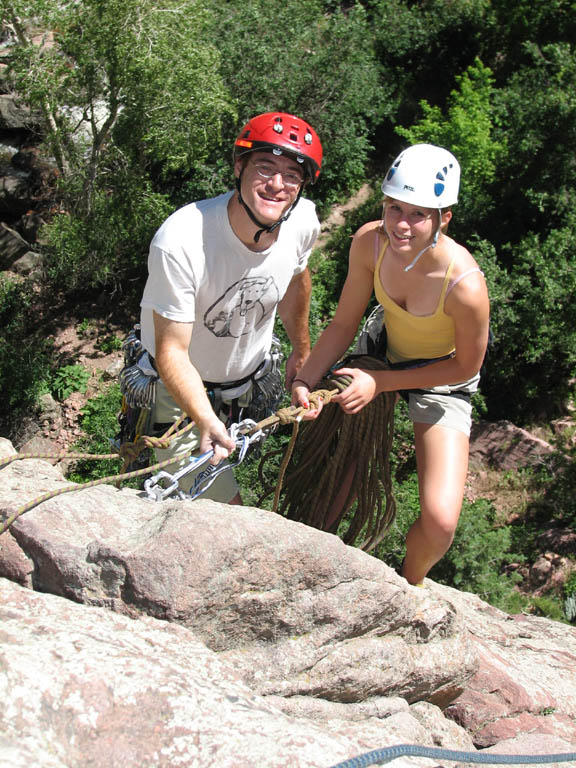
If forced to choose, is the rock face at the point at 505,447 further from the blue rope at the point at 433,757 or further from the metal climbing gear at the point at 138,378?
the blue rope at the point at 433,757

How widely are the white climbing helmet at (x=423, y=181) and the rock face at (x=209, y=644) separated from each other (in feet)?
3.67

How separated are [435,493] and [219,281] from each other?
3.52 feet

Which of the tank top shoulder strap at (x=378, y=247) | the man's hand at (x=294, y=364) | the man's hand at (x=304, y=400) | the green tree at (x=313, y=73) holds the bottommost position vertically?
the man's hand at (x=304, y=400)

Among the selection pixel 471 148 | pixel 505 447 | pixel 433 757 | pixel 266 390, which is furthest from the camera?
pixel 471 148

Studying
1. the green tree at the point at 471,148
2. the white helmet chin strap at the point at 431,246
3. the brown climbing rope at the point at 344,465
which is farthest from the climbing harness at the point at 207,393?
the green tree at the point at 471,148

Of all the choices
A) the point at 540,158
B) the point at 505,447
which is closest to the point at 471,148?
the point at 540,158

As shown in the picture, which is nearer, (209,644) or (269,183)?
(209,644)

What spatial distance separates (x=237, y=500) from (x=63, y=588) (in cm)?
143

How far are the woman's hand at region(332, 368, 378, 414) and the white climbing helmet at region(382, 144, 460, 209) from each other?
0.65 m


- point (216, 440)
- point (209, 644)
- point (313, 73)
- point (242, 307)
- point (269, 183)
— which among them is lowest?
point (209, 644)

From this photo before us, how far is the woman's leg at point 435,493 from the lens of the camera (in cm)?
266

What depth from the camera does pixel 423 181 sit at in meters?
2.41

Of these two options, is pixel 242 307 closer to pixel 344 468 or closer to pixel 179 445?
pixel 179 445

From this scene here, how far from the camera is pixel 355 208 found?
12.0 meters
